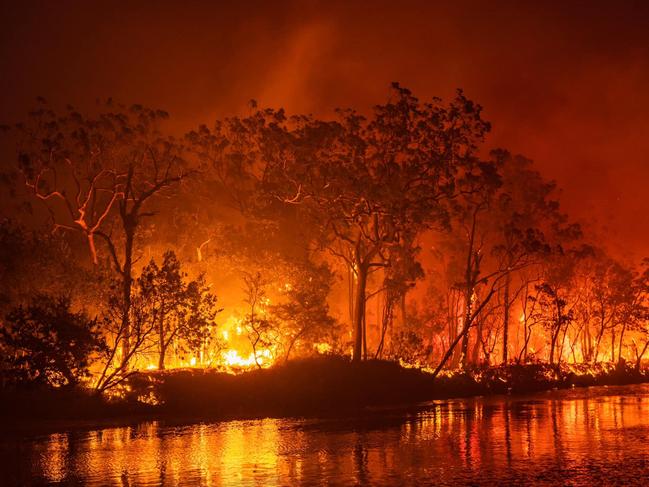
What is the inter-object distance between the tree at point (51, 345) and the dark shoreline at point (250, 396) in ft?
3.27

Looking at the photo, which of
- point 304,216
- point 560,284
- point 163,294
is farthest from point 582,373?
point 163,294

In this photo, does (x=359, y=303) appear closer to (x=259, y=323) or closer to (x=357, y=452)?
(x=259, y=323)

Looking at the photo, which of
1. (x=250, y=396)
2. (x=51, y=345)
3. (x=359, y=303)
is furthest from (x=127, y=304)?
(x=359, y=303)

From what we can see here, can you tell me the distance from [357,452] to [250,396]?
1534 centimetres

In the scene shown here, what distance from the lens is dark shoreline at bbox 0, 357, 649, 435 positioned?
31.5 meters

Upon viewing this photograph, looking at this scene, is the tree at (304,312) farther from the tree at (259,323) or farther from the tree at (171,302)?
the tree at (171,302)

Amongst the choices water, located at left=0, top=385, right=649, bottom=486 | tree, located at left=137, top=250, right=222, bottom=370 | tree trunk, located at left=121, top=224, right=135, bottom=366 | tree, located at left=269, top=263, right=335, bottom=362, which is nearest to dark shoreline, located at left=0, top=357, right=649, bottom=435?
tree trunk, located at left=121, top=224, right=135, bottom=366

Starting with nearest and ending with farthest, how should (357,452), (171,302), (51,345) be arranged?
(357,452)
(51,345)
(171,302)

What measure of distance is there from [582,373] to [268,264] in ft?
83.9

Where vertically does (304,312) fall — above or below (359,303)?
below

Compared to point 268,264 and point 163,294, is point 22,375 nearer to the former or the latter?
point 163,294

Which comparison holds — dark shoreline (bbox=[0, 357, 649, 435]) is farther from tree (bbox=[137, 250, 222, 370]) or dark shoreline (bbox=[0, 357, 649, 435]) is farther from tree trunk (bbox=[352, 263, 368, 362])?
tree (bbox=[137, 250, 222, 370])

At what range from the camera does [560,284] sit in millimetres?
58688

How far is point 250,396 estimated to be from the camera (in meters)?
36.8
